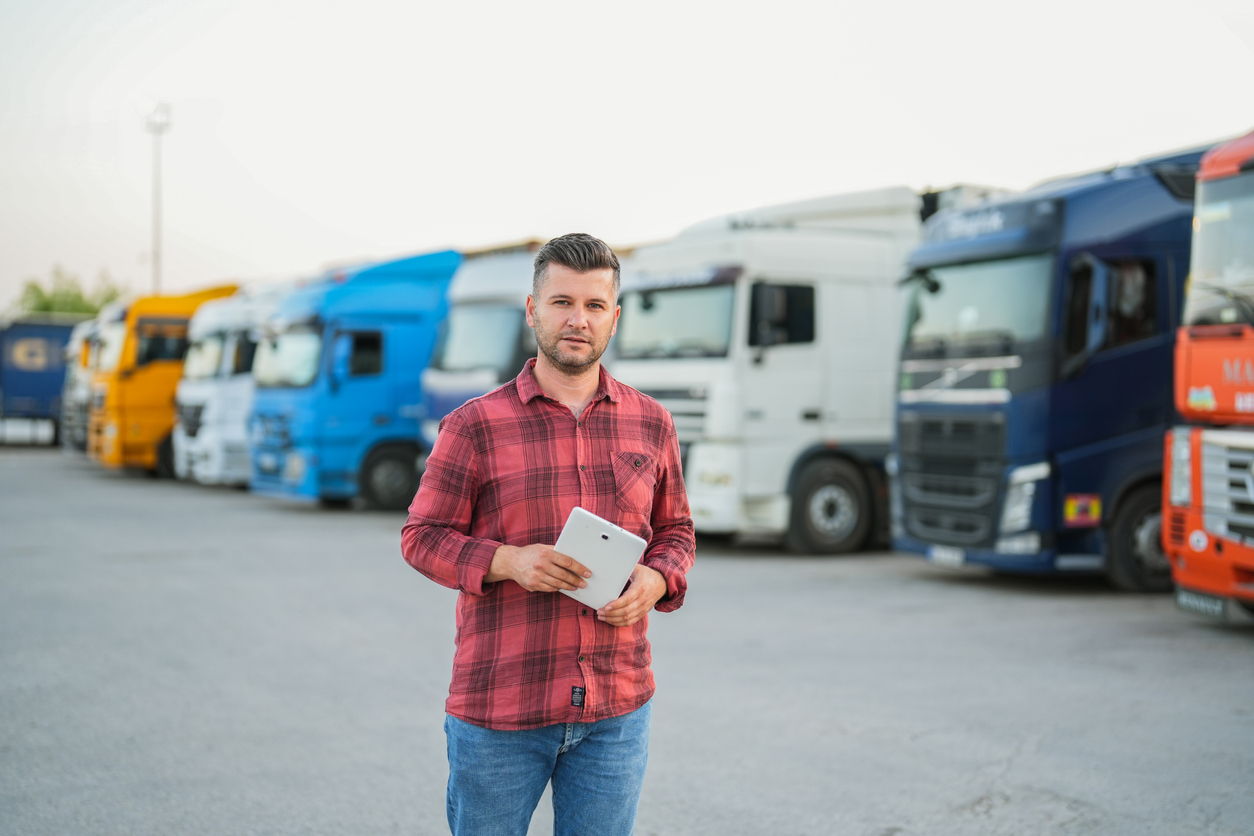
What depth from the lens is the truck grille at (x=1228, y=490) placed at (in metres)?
7.38

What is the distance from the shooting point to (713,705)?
238 inches

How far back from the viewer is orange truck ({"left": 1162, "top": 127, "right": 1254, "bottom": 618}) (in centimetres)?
740

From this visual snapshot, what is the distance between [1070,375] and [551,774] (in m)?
7.73

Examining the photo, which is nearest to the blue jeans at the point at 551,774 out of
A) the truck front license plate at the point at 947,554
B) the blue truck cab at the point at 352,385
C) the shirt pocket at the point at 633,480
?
the shirt pocket at the point at 633,480

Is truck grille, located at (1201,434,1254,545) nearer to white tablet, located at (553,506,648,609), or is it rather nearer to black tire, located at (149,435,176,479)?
white tablet, located at (553,506,648,609)

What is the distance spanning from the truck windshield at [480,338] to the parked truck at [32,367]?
2160 cm

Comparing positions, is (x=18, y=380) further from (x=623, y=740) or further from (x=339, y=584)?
(x=623, y=740)

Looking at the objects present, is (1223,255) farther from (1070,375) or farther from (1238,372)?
(1070,375)

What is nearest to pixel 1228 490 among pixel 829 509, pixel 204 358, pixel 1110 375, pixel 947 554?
pixel 1110 375

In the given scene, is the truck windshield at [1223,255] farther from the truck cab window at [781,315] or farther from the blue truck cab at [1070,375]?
the truck cab window at [781,315]

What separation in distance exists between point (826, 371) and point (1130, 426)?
331 centimetres

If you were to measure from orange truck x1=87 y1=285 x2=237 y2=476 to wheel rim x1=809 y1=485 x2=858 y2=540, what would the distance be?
14.1 meters

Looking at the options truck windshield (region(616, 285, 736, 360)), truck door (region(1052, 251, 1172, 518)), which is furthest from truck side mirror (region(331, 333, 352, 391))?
truck door (region(1052, 251, 1172, 518))

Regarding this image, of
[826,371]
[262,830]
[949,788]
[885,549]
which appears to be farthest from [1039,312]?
[262,830]
